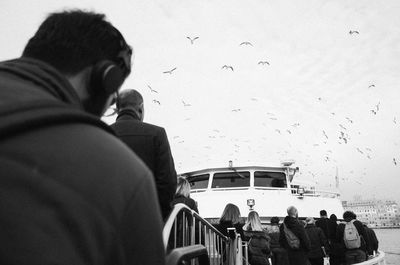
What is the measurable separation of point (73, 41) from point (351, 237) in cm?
843

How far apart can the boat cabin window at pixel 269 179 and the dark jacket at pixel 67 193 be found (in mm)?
11833

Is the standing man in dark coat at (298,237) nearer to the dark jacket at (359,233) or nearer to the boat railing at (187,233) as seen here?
the dark jacket at (359,233)

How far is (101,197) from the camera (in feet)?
2.33

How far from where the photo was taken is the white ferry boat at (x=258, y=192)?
11.4 metres

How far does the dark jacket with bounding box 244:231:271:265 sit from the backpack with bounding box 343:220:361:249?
10.1ft

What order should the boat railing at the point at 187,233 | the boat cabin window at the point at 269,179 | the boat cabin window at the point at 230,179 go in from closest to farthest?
the boat railing at the point at 187,233 → the boat cabin window at the point at 269,179 → the boat cabin window at the point at 230,179

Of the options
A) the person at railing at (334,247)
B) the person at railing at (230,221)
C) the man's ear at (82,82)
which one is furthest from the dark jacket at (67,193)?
the person at railing at (334,247)

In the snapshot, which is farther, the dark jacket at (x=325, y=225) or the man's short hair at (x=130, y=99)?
the dark jacket at (x=325, y=225)

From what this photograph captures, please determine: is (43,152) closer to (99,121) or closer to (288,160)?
(99,121)

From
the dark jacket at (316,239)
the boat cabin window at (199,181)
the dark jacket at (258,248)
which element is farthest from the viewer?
the boat cabin window at (199,181)

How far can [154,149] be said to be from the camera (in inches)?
113

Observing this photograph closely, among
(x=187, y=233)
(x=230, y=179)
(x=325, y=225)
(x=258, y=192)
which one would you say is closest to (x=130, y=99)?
(x=187, y=233)

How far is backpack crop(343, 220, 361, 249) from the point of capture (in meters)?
7.81

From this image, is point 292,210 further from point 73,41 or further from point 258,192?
point 73,41
